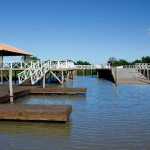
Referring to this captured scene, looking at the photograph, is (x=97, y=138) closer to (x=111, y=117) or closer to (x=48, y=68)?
(x=111, y=117)

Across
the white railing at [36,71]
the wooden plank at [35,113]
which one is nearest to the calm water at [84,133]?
the wooden plank at [35,113]

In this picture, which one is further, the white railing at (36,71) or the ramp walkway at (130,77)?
the ramp walkway at (130,77)

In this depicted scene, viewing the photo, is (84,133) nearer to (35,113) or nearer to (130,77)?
(35,113)

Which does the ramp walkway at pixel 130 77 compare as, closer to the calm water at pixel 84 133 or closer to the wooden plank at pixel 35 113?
the calm water at pixel 84 133

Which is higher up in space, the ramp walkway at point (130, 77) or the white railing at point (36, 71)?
the white railing at point (36, 71)

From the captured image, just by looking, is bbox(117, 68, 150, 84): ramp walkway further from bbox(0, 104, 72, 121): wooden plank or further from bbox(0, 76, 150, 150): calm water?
bbox(0, 104, 72, 121): wooden plank

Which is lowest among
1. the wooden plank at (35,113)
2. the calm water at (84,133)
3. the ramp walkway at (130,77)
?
→ the calm water at (84,133)

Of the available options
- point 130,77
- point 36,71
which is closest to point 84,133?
point 36,71

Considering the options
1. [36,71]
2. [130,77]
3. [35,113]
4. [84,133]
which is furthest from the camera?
[130,77]

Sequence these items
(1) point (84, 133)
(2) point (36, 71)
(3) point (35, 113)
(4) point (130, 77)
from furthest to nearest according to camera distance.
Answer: (4) point (130, 77), (2) point (36, 71), (3) point (35, 113), (1) point (84, 133)

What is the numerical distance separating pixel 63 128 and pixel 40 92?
1084 centimetres

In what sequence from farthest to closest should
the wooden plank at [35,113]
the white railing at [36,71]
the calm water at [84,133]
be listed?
the white railing at [36,71] < the wooden plank at [35,113] < the calm water at [84,133]

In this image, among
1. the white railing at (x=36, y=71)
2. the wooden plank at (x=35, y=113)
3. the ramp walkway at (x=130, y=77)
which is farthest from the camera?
the ramp walkway at (x=130, y=77)

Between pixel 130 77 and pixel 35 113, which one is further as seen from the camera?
pixel 130 77
